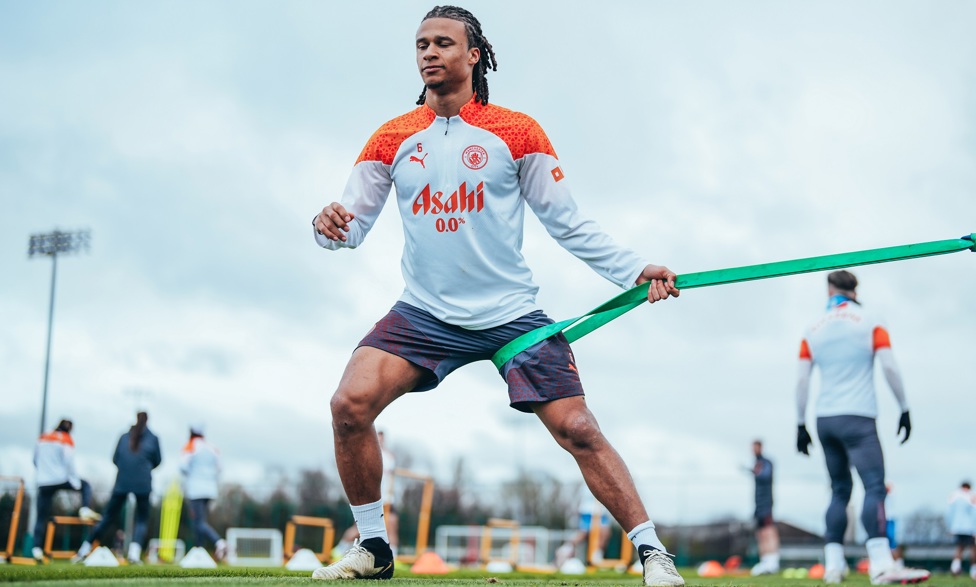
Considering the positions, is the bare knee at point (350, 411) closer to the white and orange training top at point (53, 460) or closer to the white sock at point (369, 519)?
the white sock at point (369, 519)

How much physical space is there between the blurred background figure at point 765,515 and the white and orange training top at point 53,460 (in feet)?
33.7

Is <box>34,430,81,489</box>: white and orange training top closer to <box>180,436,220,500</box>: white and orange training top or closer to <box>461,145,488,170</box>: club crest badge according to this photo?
<box>180,436,220,500</box>: white and orange training top

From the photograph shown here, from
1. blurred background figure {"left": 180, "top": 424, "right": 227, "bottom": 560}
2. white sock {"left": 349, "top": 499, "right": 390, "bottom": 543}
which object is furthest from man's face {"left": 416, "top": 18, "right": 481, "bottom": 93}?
blurred background figure {"left": 180, "top": 424, "right": 227, "bottom": 560}

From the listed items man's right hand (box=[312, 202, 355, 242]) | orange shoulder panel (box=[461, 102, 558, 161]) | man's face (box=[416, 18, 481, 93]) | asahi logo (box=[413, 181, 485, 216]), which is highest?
man's face (box=[416, 18, 481, 93])

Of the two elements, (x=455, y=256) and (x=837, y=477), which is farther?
(x=837, y=477)

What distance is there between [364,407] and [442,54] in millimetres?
1638

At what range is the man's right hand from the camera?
4520mm

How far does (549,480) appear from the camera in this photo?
53875 mm

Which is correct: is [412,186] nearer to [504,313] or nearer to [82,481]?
[504,313]

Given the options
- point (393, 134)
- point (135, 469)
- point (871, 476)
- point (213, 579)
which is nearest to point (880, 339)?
point (871, 476)

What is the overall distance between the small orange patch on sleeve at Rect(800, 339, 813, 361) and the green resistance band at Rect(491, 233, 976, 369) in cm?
382

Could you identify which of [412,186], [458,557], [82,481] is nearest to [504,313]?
[412,186]

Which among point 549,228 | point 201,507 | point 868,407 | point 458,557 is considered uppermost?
point 549,228

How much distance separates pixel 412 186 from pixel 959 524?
17.1 m
